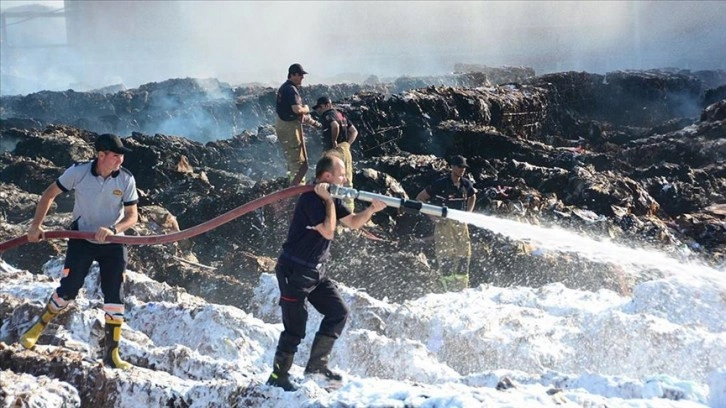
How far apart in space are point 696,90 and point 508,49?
2140 cm

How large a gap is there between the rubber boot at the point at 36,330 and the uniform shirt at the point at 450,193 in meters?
3.67

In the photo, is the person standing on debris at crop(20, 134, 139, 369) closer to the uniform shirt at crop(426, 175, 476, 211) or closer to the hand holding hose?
the hand holding hose

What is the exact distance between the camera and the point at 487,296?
24.0 feet

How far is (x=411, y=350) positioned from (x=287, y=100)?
386cm

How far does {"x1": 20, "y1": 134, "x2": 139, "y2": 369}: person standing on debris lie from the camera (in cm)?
474

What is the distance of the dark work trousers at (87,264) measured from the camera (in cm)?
482

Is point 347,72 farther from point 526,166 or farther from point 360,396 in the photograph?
point 360,396

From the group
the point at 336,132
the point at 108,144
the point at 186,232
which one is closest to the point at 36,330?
the point at 186,232

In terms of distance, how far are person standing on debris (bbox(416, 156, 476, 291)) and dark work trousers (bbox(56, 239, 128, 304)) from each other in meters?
3.29

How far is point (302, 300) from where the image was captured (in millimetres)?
4332

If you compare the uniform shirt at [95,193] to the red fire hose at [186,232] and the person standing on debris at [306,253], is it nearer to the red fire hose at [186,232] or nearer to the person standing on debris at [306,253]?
the red fire hose at [186,232]

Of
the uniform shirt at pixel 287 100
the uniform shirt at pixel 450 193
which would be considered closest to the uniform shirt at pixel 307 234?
the uniform shirt at pixel 450 193

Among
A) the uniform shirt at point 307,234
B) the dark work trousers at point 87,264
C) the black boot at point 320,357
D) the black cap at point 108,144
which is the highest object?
the black cap at point 108,144

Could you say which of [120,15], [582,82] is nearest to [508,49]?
[582,82]
